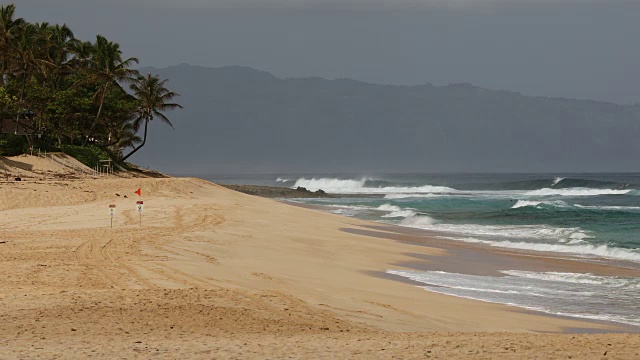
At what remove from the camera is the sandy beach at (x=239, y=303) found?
9.12 meters

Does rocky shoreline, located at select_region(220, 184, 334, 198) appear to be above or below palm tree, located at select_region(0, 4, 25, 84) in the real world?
below

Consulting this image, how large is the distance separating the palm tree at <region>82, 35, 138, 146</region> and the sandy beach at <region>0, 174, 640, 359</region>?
115 feet

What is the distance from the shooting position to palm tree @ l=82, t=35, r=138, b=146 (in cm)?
5822

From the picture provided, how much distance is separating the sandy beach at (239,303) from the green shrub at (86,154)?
27482 mm

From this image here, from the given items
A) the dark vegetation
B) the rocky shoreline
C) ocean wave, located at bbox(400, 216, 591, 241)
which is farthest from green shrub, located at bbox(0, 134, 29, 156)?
the rocky shoreline

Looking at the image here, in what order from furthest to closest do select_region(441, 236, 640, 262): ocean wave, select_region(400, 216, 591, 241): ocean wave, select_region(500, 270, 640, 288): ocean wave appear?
select_region(400, 216, 591, 241): ocean wave → select_region(441, 236, 640, 262): ocean wave → select_region(500, 270, 640, 288): ocean wave

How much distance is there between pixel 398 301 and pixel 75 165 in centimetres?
3843

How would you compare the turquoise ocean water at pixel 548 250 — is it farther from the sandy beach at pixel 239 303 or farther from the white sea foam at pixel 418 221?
the sandy beach at pixel 239 303

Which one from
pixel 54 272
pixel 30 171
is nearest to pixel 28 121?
pixel 30 171

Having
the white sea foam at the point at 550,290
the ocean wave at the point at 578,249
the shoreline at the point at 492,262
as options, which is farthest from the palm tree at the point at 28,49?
the white sea foam at the point at 550,290

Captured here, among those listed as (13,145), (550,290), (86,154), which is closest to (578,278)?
(550,290)

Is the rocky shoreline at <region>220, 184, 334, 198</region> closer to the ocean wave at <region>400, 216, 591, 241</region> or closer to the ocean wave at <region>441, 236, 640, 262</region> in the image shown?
the ocean wave at <region>400, 216, 591, 241</region>

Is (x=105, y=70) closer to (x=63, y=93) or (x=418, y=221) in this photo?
Result: (x=63, y=93)

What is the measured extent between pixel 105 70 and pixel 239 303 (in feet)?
165
